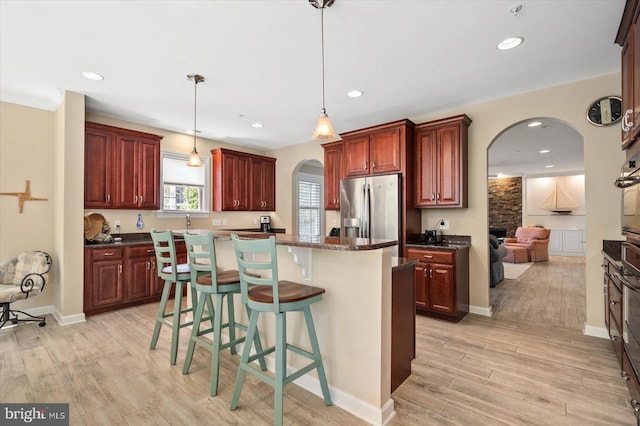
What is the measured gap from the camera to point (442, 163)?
400cm

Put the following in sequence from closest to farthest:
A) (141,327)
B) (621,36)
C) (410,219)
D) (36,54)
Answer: (621,36), (36,54), (141,327), (410,219)

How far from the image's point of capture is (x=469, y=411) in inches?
78.8

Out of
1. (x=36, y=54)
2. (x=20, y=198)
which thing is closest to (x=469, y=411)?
(x=36, y=54)

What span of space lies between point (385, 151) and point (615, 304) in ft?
9.16

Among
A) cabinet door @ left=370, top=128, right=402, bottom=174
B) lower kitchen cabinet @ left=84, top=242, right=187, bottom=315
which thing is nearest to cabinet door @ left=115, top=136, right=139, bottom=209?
lower kitchen cabinet @ left=84, top=242, right=187, bottom=315

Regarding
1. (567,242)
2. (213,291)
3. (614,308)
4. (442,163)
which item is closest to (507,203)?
(567,242)

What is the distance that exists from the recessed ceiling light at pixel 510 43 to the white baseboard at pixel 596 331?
9.51ft

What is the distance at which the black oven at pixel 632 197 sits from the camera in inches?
80.0

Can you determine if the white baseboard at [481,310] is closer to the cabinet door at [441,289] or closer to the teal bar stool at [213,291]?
the cabinet door at [441,289]

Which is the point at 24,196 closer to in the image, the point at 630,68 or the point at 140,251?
the point at 140,251

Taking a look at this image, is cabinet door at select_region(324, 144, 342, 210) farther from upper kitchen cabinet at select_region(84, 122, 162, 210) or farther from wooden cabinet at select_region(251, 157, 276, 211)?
upper kitchen cabinet at select_region(84, 122, 162, 210)

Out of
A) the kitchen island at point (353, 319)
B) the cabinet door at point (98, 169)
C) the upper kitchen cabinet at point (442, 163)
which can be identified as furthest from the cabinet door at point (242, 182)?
the kitchen island at point (353, 319)

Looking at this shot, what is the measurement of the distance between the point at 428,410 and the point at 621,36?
10.2ft

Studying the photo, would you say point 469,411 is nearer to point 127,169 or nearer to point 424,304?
point 424,304
